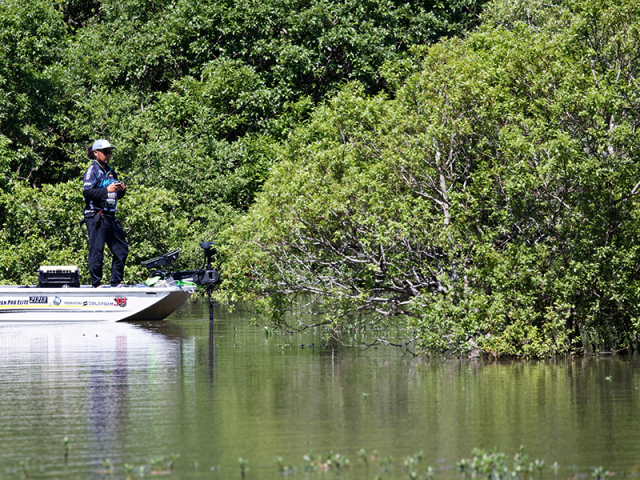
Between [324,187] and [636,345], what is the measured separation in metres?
4.80

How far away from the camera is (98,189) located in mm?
18359

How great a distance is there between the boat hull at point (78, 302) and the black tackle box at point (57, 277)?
0.24 m

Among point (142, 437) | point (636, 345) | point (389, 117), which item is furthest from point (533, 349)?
point (142, 437)

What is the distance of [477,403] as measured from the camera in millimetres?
9250

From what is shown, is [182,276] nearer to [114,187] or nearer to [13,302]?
[114,187]

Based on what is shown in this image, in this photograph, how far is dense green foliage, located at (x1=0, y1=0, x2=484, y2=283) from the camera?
29.8m

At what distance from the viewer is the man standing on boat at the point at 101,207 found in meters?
18.4

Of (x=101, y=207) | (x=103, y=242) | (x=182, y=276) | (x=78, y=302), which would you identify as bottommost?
(x=78, y=302)

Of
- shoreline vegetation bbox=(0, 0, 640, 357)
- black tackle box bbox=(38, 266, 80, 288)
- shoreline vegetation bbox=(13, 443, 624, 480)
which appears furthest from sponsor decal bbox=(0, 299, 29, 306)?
shoreline vegetation bbox=(13, 443, 624, 480)

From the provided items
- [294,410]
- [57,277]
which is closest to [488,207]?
[294,410]

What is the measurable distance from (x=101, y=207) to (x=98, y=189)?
470 mm

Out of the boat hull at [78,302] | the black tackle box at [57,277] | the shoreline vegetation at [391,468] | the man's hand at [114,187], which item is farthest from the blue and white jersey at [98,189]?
the shoreline vegetation at [391,468]

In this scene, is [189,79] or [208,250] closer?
[208,250]

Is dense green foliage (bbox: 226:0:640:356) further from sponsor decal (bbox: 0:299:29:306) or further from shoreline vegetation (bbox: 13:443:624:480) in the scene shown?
sponsor decal (bbox: 0:299:29:306)
